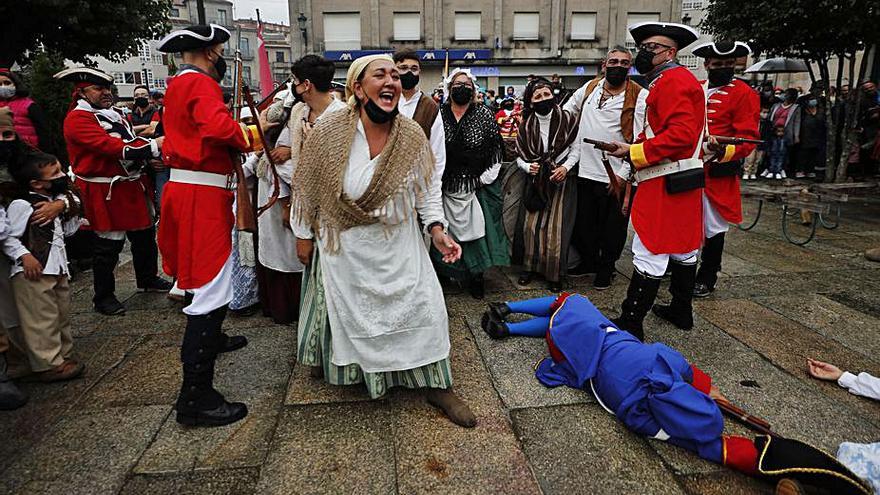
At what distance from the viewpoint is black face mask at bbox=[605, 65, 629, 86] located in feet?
14.0

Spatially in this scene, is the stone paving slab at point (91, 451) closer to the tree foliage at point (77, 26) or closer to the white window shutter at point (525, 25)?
the tree foliage at point (77, 26)

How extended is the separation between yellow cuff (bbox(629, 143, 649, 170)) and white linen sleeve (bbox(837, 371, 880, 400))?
5.44 feet

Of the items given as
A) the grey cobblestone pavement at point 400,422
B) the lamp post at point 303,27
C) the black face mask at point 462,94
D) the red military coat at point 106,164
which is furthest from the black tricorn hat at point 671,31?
the lamp post at point 303,27

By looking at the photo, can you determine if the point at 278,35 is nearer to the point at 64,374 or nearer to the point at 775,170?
the point at 775,170

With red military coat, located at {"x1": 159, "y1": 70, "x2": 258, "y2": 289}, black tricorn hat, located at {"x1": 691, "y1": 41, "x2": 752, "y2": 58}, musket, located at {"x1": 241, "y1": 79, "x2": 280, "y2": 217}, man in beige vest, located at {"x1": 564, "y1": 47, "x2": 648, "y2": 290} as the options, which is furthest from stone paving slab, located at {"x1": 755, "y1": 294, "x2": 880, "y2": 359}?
red military coat, located at {"x1": 159, "y1": 70, "x2": 258, "y2": 289}

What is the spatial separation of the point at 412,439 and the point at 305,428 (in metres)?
0.55

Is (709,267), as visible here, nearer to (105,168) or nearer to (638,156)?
(638,156)

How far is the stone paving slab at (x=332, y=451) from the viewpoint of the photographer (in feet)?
7.33

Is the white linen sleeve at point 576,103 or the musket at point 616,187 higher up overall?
the white linen sleeve at point 576,103

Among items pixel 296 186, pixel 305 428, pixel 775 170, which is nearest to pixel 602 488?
pixel 305 428

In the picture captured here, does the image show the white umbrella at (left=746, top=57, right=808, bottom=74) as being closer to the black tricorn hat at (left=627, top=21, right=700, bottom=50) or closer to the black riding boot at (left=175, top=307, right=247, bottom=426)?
the black tricorn hat at (left=627, top=21, right=700, bottom=50)

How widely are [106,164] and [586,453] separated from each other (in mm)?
4124

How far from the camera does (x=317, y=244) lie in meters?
2.70

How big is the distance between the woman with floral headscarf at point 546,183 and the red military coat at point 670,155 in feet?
3.64
